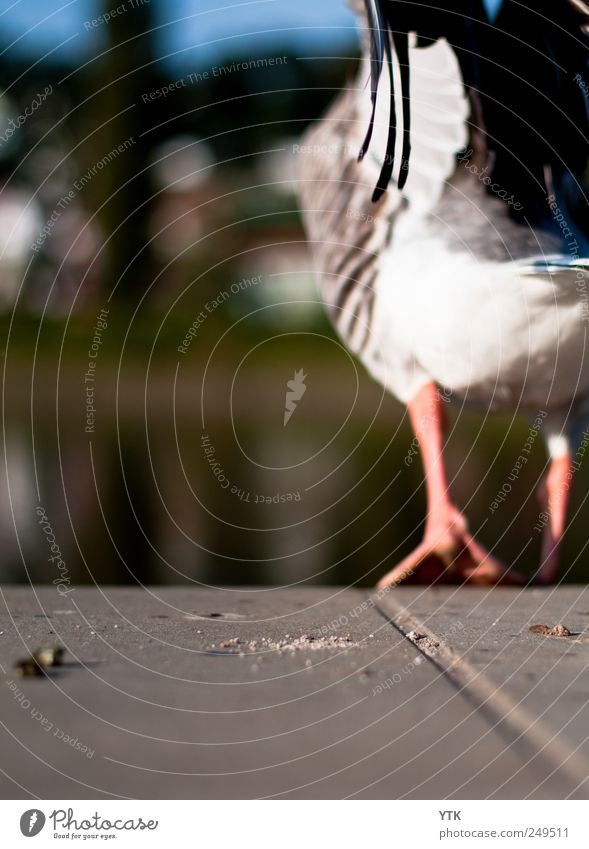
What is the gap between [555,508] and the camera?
2.76 meters

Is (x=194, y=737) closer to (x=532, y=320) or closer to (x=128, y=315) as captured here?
(x=532, y=320)

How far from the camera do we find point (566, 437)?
287 centimetres

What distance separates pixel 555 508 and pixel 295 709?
1.44 metres

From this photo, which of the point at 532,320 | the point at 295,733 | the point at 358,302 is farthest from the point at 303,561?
the point at 295,733

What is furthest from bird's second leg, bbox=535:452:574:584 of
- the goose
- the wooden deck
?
the wooden deck

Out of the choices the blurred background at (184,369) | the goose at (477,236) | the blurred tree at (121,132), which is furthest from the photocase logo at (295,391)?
the goose at (477,236)

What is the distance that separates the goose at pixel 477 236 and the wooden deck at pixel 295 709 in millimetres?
762

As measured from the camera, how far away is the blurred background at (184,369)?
5441mm

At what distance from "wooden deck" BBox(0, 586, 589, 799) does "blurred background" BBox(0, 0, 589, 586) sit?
0.99 m
